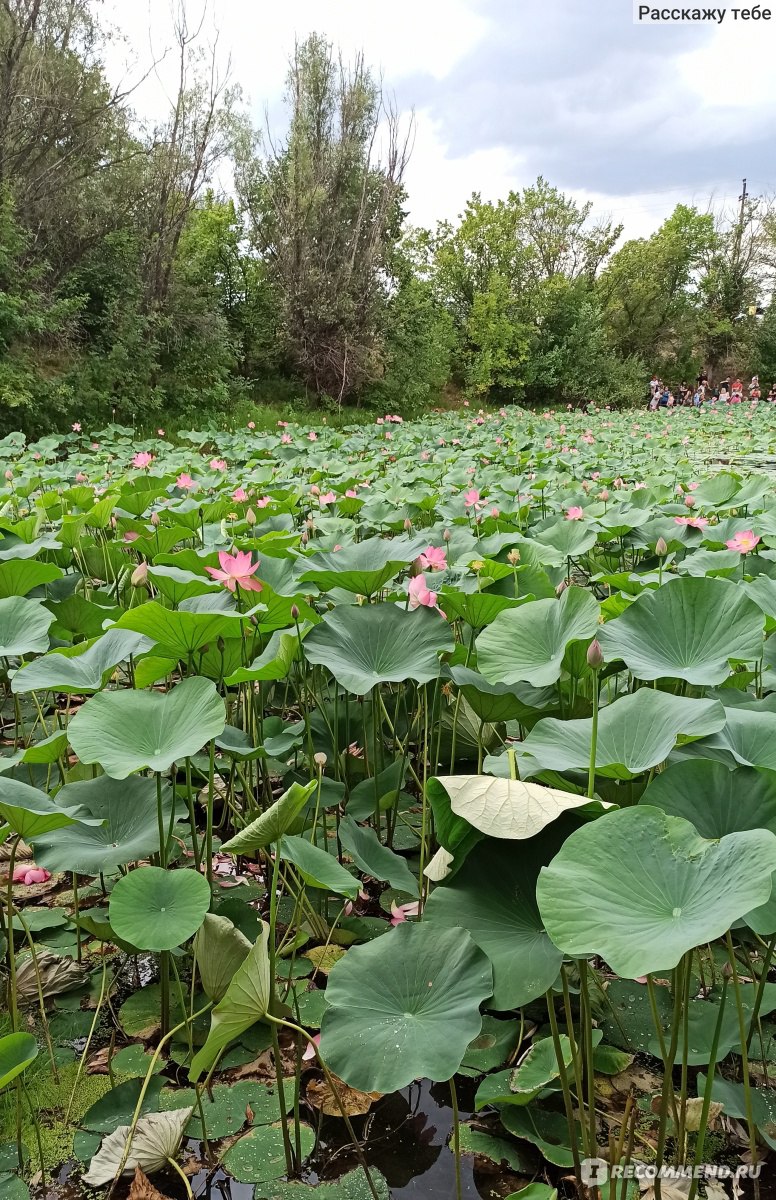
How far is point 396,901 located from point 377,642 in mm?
504

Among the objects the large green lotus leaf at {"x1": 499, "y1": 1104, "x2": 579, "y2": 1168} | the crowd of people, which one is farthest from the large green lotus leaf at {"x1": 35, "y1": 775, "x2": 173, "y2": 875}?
the crowd of people

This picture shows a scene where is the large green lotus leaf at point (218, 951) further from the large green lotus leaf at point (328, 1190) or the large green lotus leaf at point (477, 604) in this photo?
the large green lotus leaf at point (477, 604)

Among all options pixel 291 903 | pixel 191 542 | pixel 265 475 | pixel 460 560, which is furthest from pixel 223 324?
pixel 291 903

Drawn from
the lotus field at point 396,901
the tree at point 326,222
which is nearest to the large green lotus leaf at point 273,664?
the lotus field at point 396,901

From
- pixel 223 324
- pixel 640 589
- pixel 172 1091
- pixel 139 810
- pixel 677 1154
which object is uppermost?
pixel 223 324

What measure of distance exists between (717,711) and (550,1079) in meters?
0.52

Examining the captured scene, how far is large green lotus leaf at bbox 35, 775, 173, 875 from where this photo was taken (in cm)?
107

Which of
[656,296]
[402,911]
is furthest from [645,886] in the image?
[656,296]

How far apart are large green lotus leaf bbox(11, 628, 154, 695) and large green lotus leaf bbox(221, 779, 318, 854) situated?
526 millimetres

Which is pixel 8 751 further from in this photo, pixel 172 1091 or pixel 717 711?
pixel 717 711

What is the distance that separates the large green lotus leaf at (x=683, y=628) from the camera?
1.22 metres

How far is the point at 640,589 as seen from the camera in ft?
5.88

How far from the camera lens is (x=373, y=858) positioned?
4.13 feet

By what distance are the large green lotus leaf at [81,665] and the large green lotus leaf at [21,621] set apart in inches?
6.3
